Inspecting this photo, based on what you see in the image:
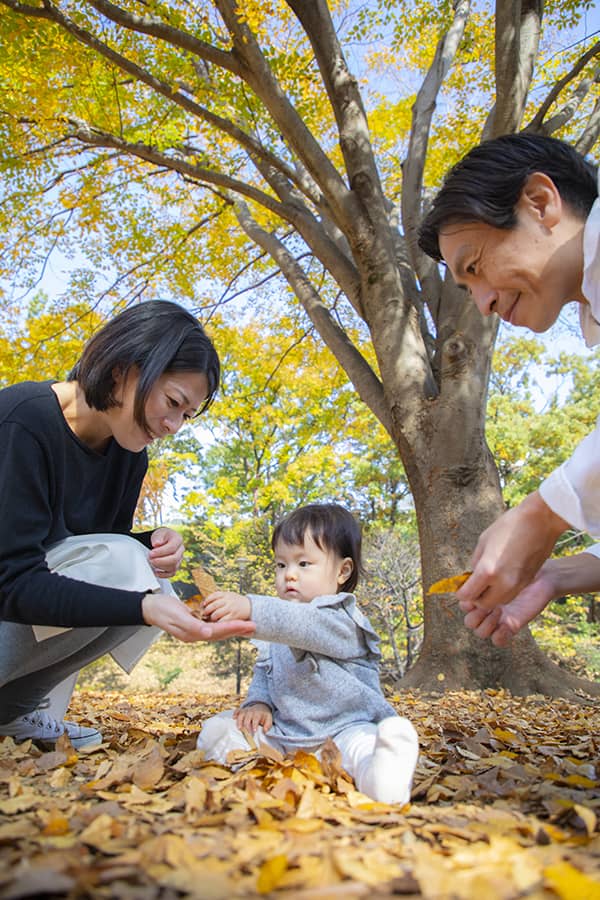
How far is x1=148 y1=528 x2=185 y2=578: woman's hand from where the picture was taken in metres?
2.24

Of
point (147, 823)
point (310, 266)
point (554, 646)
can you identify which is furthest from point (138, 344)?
point (554, 646)

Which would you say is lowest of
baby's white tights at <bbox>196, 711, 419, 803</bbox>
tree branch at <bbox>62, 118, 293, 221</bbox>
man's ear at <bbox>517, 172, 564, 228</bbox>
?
baby's white tights at <bbox>196, 711, 419, 803</bbox>

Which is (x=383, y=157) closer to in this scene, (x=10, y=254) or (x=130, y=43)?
(x=130, y=43)

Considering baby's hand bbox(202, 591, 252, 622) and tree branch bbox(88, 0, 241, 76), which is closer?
baby's hand bbox(202, 591, 252, 622)

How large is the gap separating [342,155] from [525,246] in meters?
4.15

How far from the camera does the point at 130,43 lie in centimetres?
524

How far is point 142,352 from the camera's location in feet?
6.55

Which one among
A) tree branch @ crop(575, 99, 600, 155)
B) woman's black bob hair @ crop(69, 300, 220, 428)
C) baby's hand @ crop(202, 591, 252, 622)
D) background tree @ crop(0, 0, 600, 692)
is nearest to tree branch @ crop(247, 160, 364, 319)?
background tree @ crop(0, 0, 600, 692)

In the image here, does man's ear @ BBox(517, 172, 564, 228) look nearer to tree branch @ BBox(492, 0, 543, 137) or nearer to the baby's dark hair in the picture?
the baby's dark hair

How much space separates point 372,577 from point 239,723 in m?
6.94

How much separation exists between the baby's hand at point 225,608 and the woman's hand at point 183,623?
28 mm

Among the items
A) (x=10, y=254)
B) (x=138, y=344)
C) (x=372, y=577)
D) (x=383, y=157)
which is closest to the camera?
(x=138, y=344)

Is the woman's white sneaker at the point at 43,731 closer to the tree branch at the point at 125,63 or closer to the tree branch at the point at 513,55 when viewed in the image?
the tree branch at the point at 125,63

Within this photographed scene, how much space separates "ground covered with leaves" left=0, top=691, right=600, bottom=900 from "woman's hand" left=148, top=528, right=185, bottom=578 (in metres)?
0.55
